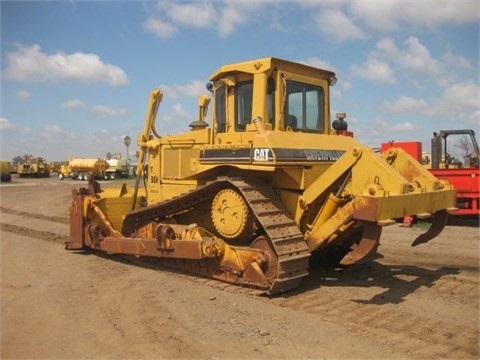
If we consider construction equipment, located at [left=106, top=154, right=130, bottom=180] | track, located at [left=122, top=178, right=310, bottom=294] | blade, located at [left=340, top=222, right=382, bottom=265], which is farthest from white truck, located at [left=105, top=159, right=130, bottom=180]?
blade, located at [left=340, top=222, right=382, bottom=265]

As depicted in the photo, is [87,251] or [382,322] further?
[87,251]

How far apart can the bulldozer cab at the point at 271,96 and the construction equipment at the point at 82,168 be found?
4029cm

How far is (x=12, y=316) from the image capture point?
552 cm

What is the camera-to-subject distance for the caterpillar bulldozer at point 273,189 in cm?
598

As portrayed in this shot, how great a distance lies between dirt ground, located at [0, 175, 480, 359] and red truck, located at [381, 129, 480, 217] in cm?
528

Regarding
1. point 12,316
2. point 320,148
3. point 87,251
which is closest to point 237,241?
point 320,148

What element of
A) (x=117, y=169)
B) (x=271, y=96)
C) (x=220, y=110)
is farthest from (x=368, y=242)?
(x=117, y=169)

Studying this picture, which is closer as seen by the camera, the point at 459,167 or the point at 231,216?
the point at 231,216

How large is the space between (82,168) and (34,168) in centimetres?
1037

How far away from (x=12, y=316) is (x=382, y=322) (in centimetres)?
413

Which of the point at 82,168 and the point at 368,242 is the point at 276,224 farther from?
the point at 82,168

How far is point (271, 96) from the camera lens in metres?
7.00

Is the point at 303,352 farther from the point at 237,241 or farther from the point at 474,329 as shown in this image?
the point at 237,241

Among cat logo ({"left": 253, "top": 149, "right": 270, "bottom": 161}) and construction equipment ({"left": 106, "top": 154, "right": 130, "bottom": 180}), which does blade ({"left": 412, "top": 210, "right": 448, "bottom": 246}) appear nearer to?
cat logo ({"left": 253, "top": 149, "right": 270, "bottom": 161})
